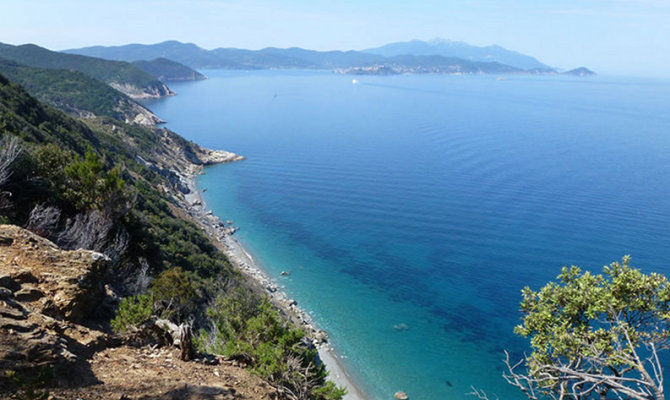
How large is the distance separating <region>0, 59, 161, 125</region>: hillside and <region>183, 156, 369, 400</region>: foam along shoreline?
74.1m

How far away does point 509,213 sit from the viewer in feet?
212

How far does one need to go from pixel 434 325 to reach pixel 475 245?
18352 millimetres

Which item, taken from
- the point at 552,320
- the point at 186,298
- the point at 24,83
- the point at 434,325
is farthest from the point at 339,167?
the point at 24,83

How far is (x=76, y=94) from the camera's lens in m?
133

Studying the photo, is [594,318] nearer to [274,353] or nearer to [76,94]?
[274,353]

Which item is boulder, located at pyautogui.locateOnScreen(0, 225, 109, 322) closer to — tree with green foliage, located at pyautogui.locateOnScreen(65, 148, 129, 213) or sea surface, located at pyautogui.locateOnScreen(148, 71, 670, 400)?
tree with green foliage, located at pyautogui.locateOnScreen(65, 148, 129, 213)

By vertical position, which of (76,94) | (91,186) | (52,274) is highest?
(76,94)

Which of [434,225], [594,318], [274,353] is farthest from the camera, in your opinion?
[434,225]

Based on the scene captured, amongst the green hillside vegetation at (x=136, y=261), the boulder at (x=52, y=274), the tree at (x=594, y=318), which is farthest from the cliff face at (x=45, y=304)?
the tree at (x=594, y=318)

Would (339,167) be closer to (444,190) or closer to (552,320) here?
(444,190)

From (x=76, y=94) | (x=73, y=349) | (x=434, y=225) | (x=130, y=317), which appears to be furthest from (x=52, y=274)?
(x=76, y=94)

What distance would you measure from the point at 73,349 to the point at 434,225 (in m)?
56.0

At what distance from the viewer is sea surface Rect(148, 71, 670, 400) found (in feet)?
126

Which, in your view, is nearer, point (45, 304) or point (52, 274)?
point (45, 304)
